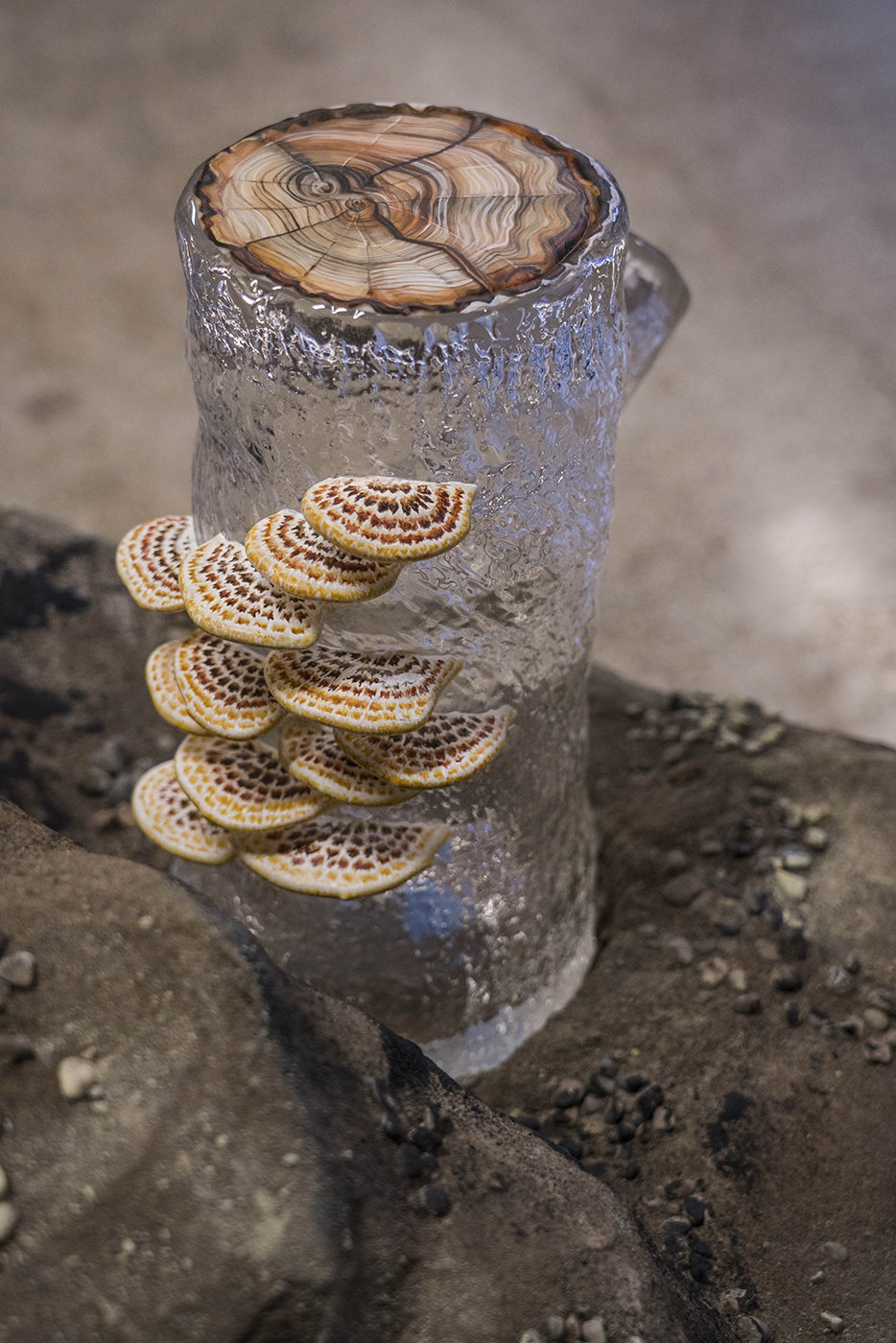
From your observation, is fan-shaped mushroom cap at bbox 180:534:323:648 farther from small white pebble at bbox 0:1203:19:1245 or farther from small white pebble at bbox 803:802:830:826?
small white pebble at bbox 803:802:830:826

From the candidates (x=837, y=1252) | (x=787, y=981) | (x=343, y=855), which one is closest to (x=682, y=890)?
(x=787, y=981)

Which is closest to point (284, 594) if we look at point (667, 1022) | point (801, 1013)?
point (667, 1022)

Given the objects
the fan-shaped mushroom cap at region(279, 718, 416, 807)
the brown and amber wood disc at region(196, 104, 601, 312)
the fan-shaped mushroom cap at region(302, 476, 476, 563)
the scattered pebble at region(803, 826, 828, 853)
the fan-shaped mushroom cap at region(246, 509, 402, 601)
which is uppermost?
the brown and amber wood disc at region(196, 104, 601, 312)

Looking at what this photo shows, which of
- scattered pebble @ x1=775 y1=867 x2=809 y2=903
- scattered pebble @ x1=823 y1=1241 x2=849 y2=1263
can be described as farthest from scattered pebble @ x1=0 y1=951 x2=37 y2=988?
scattered pebble @ x1=775 y1=867 x2=809 y2=903

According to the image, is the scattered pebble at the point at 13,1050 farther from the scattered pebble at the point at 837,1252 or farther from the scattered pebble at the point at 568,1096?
the scattered pebble at the point at 837,1252

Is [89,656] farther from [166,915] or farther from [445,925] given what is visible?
[166,915]

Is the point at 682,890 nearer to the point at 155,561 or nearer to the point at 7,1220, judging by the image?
the point at 155,561

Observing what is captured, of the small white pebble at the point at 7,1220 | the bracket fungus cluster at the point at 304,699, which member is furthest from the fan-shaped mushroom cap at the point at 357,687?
the small white pebble at the point at 7,1220
